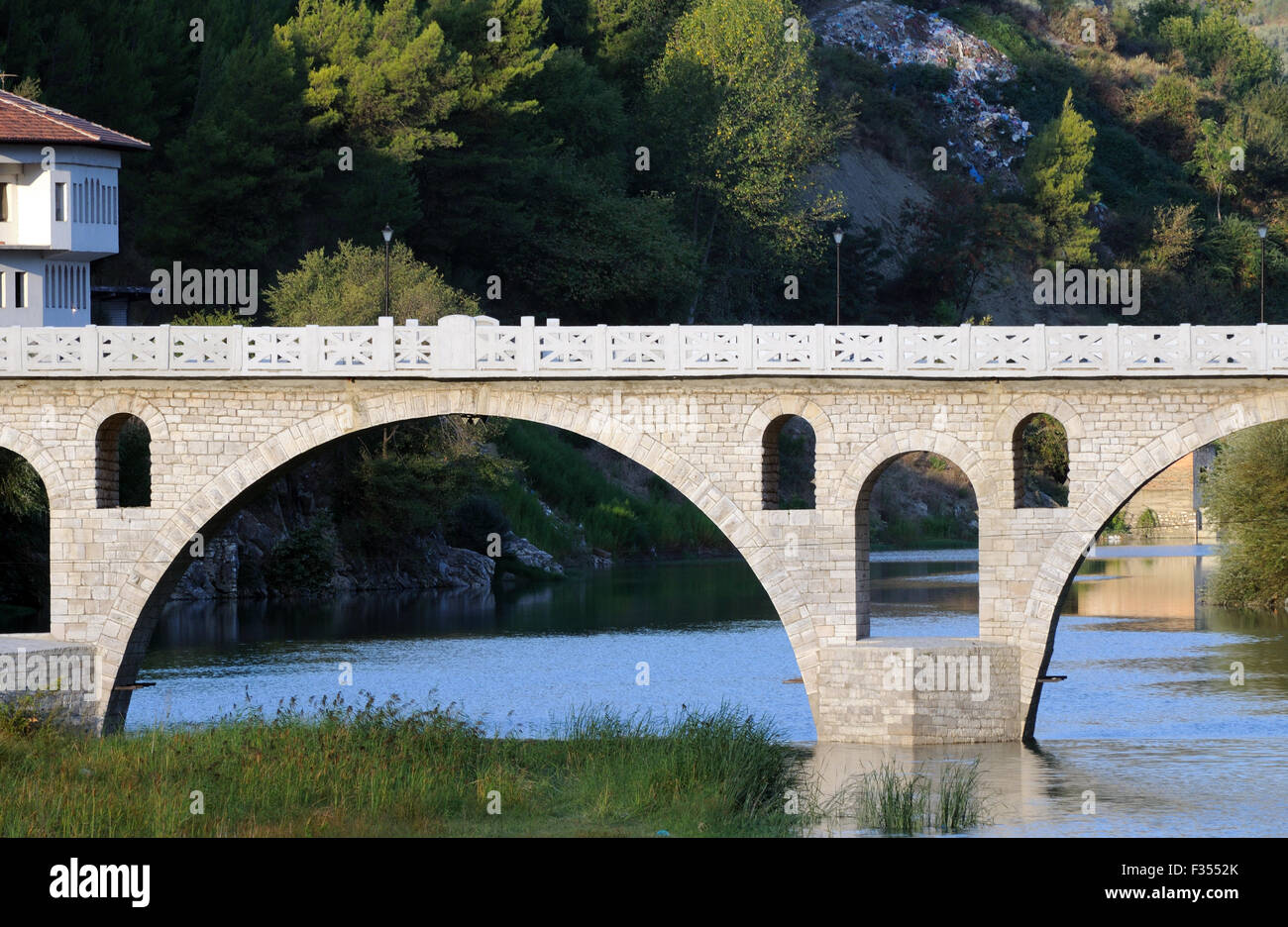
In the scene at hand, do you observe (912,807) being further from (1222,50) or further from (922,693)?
(1222,50)

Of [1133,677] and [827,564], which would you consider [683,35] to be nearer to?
[1133,677]

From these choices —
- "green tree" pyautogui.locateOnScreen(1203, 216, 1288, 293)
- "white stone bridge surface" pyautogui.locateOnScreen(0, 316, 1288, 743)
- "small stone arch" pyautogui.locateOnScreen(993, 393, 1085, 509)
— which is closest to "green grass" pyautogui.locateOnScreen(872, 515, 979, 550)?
"green tree" pyautogui.locateOnScreen(1203, 216, 1288, 293)

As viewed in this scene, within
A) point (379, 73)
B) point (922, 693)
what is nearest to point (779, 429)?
point (922, 693)

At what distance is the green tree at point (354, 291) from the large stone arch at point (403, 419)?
837 inches

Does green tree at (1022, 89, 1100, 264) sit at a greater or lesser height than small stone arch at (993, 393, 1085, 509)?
greater

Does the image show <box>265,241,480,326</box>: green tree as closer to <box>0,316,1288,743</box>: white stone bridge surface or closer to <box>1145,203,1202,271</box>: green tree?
<box>0,316,1288,743</box>: white stone bridge surface

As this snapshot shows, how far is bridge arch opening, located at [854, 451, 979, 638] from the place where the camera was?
172 ft

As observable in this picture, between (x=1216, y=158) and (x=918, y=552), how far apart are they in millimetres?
44734

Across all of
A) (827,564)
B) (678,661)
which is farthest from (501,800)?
(678,661)

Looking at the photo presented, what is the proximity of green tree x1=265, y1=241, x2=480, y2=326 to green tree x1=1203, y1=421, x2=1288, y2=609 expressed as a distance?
2362 centimetres

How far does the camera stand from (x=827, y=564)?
38125mm

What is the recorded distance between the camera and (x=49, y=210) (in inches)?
1781

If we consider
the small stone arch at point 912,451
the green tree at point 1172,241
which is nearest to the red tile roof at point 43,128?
the small stone arch at point 912,451

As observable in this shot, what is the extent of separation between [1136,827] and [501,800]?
31.1ft
